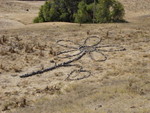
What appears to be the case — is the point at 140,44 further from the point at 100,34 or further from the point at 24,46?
the point at 24,46

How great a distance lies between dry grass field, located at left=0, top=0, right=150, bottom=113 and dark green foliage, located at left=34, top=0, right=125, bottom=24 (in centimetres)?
556

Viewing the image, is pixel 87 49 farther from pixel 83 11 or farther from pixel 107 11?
pixel 83 11

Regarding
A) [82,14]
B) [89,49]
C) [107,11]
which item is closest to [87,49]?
[89,49]

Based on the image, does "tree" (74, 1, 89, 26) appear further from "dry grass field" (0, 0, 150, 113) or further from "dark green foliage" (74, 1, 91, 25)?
"dry grass field" (0, 0, 150, 113)

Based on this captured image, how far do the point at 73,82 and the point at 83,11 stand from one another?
1290 centimetres

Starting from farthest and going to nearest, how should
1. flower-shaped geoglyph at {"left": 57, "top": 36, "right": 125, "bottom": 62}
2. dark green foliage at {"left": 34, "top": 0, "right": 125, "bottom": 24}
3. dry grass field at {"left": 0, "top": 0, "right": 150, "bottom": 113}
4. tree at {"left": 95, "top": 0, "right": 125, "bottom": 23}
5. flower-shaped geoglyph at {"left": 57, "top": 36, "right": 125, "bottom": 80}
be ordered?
dark green foliage at {"left": 34, "top": 0, "right": 125, "bottom": 24}
tree at {"left": 95, "top": 0, "right": 125, "bottom": 23}
flower-shaped geoglyph at {"left": 57, "top": 36, "right": 125, "bottom": 62}
flower-shaped geoglyph at {"left": 57, "top": 36, "right": 125, "bottom": 80}
dry grass field at {"left": 0, "top": 0, "right": 150, "bottom": 113}

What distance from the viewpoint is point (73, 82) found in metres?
8.54

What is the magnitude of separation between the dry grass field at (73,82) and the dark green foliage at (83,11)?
5.56m

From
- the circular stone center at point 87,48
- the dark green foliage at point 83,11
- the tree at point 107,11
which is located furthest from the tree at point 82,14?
the circular stone center at point 87,48

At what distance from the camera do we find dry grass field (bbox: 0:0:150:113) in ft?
23.2

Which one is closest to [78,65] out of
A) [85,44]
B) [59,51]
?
[59,51]

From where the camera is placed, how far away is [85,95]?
7668 millimetres

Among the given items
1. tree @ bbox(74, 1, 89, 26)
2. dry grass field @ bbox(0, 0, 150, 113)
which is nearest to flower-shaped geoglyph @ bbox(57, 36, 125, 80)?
dry grass field @ bbox(0, 0, 150, 113)

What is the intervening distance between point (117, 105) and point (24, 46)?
6.17 metres
